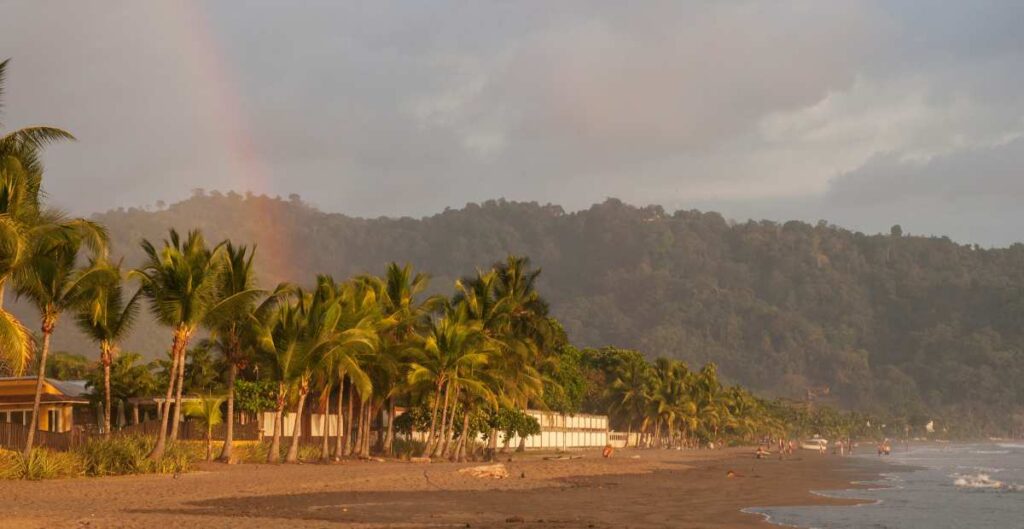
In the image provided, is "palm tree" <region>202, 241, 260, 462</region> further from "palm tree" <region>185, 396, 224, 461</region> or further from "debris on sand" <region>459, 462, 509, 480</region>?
"debris on sand" <region>459, 462, 509, 480</region>

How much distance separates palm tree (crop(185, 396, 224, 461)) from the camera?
46938 millimetres

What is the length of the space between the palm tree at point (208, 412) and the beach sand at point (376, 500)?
7.97 feet

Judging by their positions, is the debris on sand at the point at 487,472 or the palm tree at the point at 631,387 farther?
the palm tree at the point at 631,387

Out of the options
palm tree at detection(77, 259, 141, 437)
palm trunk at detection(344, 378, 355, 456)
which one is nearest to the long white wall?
palm trunk at detection(344, 378, 355, 456)

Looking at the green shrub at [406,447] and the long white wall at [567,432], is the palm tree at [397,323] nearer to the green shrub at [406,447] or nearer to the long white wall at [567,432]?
the green shrub at [406,447]

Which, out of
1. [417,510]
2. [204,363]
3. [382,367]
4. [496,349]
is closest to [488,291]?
[496,349]

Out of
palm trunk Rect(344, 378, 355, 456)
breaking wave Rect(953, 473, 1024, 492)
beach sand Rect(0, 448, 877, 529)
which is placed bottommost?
breaking wave Rect(953, 473, 1024, 492)

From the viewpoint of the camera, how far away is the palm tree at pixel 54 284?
33844mm


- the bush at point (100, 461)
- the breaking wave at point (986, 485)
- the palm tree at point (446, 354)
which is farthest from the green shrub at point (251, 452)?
the breaking wave at point (986, 485)

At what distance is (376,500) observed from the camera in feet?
114

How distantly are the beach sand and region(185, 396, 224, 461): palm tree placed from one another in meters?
2.43

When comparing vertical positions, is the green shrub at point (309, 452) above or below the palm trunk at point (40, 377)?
below

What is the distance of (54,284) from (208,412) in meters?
13.7

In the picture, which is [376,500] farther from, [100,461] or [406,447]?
[406,447]
